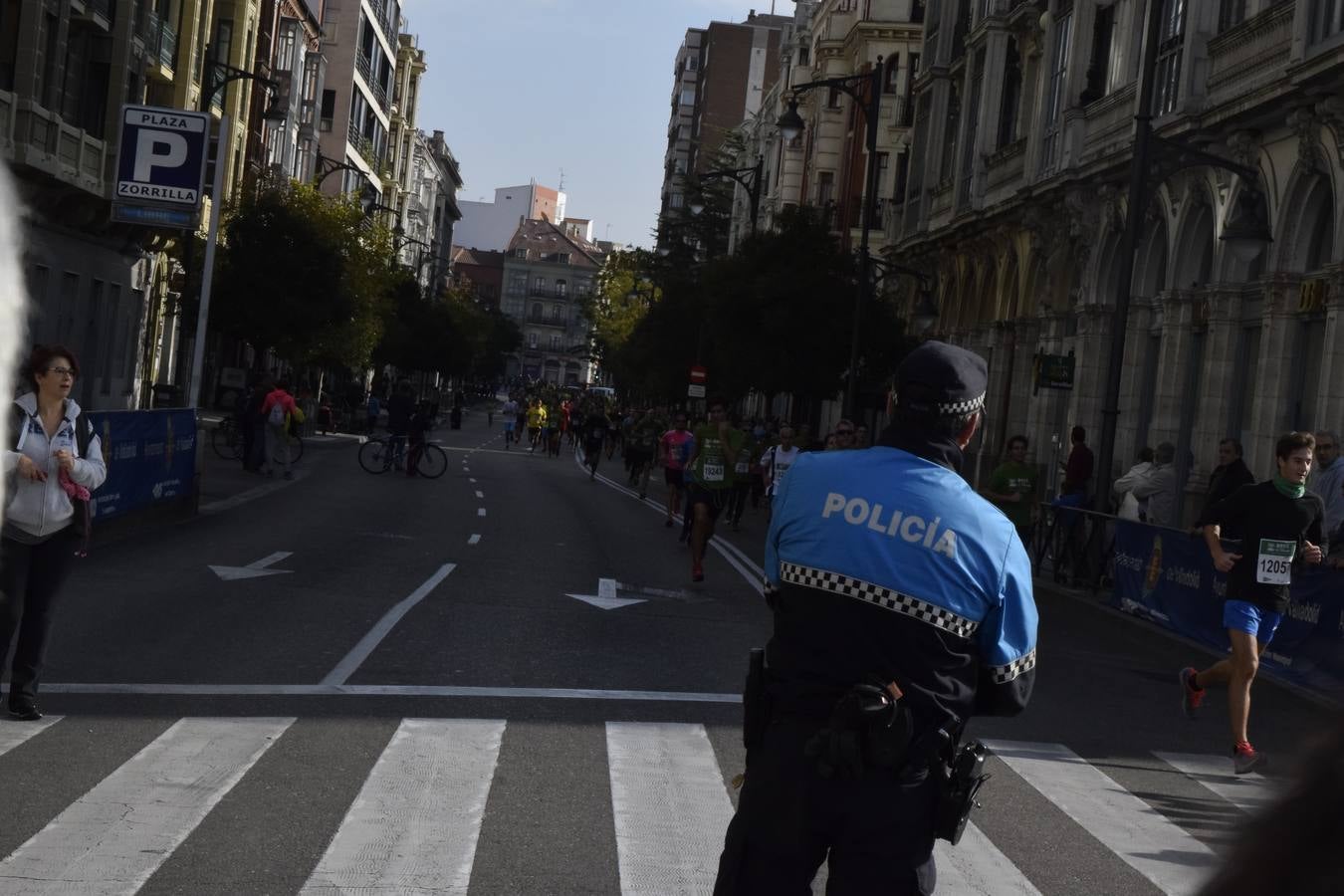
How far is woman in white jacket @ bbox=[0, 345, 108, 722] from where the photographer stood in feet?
27.7

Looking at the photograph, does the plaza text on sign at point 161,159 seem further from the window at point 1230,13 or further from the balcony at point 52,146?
the window at point 1230,13

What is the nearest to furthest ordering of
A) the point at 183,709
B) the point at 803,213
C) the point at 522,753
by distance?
the point at 522,753
the point at 183,709
the point at 803,213

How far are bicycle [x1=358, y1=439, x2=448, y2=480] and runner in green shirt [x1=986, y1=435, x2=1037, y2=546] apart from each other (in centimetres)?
1901

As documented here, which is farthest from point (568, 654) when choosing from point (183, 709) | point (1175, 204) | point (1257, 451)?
point (1175, 204)

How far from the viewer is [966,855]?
7168 mm

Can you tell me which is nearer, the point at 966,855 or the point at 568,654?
the point at 966,855

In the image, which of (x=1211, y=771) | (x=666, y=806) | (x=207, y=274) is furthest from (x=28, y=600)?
(x=207, y=274)

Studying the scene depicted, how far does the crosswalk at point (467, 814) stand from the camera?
6152 mm

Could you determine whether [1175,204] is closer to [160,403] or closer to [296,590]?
[296,590]

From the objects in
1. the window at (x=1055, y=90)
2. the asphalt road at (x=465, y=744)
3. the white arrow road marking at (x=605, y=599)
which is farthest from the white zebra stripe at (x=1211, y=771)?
the window at (x=1055, y=90)

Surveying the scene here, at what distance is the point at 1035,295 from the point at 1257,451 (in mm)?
12625

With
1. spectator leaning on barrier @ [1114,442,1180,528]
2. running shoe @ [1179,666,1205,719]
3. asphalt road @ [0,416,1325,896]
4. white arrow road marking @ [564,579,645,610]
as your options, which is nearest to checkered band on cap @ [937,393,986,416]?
asphalt road @ [0,416,1325,896]

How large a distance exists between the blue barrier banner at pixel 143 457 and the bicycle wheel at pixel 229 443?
47.7 ft

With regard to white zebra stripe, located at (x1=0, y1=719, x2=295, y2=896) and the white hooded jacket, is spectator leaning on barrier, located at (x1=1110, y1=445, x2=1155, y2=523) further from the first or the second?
the white hooded jacket
